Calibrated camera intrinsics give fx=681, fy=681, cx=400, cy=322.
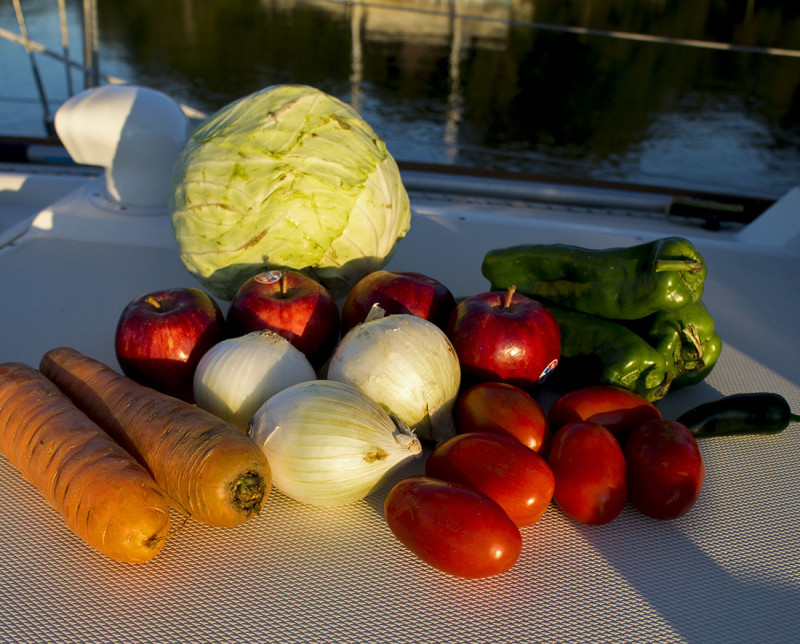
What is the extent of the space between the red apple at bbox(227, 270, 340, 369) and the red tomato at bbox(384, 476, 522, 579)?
510 mm

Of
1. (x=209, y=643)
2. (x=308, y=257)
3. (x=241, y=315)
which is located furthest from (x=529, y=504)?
(x=308, y=257)

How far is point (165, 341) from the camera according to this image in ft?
4.42

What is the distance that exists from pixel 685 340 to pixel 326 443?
0.84 meters

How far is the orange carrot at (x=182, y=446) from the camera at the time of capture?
1.04 metres

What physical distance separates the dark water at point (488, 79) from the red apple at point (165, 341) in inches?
150

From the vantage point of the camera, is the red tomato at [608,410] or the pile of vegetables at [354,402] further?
the red tomato at [608,410]

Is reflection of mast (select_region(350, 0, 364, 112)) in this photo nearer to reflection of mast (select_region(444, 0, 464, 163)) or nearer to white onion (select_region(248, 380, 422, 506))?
reflection of mast (select_region(444, 0, 464, 163))

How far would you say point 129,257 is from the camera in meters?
2.08

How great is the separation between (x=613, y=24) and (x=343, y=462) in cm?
1501

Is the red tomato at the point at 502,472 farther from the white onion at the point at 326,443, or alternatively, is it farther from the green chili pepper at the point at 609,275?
the green chili pepper at the point at 609,275

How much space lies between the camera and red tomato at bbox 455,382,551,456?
1.19 m

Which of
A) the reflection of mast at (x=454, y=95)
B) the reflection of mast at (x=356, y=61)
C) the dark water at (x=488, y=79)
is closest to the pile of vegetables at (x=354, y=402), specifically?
the dark water at (x=488, y=79)

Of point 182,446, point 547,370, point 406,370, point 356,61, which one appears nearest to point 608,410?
point 547,370

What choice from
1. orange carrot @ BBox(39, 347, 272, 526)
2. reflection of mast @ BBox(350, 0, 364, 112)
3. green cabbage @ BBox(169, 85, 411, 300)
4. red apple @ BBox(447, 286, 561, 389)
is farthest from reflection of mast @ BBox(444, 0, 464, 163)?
orange carrot @ BBox(39, 347, 272, 526)
